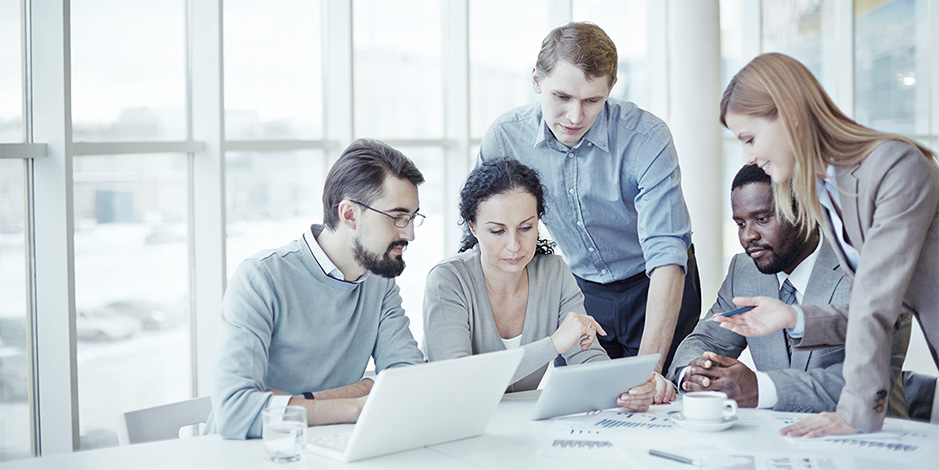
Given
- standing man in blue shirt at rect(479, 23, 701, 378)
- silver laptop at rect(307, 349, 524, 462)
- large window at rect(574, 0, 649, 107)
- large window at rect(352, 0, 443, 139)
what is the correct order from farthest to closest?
large window at rect(574, 0, 649, 107)
large window at rect(352, 0, 443, 139)
standing man in blue shirt at rect(479, 23, 701, 378)
silver laptop at rect(307, 349, 524, 462)

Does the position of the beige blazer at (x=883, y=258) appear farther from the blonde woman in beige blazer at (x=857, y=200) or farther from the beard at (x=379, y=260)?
the beard at (x=379, y=260)

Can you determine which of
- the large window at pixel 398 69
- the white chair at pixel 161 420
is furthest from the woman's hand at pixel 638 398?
the large window at pixel 398 69

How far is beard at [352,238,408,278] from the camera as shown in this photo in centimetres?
223

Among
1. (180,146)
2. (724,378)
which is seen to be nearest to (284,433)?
(724,378)

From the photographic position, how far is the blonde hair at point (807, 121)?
1793mm

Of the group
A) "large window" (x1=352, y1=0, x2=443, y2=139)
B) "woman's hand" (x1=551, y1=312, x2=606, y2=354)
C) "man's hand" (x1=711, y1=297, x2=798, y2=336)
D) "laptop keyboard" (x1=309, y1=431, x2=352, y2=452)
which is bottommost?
"laptop keyboard" (x1=309, y1=431, x2=352, y2=452)

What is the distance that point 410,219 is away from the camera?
2320mm

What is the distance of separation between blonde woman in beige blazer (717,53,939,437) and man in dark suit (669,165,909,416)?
0.35 m

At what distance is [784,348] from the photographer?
2.42 m

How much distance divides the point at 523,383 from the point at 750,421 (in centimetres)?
75

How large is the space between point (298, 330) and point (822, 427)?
4.09 feet

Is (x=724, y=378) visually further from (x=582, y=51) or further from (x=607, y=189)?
(x=582, y=51)

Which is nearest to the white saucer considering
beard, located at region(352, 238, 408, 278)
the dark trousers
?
beard, located at region(352, 238, 408, 278)

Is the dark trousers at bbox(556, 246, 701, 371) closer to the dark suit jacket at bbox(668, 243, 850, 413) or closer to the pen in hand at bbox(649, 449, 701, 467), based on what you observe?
the dark suit jacket at bbox(668, 243, 850, 413)
